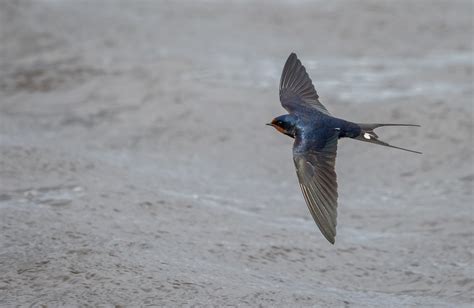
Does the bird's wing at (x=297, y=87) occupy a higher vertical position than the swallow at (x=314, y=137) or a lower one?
higher

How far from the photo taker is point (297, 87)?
493 centimetres

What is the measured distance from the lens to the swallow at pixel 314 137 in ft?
13.2

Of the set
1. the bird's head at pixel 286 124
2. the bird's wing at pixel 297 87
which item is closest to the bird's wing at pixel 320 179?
the bird's head at pixel 286 124

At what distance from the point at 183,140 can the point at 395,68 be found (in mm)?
2234

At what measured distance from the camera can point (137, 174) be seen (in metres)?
6.10

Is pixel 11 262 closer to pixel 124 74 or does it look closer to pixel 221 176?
pixel 221 176

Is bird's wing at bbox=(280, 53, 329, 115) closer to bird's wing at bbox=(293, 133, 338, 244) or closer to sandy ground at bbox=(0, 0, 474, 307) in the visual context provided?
bird's wing at bbox=(293, 133, 338, 244)

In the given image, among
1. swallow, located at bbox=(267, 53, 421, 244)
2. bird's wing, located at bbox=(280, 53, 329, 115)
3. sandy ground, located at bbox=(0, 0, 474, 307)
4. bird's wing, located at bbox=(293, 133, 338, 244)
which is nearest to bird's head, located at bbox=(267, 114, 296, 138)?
swallow, located at bbox=(267, 53, 421, 244)

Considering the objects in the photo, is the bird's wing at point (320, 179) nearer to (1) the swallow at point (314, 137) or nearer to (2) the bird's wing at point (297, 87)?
(1) the swallow at point (314, 137)

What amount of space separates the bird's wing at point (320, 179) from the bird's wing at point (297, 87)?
448 mm

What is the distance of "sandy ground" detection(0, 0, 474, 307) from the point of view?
450 centimetres

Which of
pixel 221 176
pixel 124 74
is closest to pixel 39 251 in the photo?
pixel 221 176

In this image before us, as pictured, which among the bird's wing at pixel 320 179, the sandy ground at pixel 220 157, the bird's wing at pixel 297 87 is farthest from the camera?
the bird's wing at pixel 297 87

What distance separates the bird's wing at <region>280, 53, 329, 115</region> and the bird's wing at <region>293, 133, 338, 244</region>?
0.45 m
